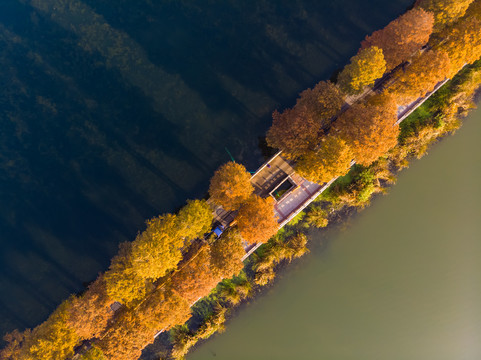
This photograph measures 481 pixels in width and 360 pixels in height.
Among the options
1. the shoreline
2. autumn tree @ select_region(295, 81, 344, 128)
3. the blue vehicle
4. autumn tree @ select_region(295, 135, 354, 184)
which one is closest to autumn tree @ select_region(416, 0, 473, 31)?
the shoreline

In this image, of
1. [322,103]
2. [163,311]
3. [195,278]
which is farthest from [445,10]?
[163,311]

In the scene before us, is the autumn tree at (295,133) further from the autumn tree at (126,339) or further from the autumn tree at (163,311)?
the autumn tree at (126,339)

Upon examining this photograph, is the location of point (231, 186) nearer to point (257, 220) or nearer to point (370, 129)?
point (257, 220)

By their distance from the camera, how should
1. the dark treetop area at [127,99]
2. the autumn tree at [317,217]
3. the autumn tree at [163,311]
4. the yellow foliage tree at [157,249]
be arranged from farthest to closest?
the autumn tree at [317,217]
the dark treetop area at [127,99]
the autumn tree at [163,311]
the yellow foliage tree at [157,249]

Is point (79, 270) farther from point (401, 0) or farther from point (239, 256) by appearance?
point (401, 0)

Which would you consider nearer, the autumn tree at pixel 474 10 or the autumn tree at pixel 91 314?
the autumn tree at pixel 91 314

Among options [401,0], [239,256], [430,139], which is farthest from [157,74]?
[430,139]

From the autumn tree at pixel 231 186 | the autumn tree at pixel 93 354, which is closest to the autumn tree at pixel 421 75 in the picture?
the autumn tree at pixel 231 186
